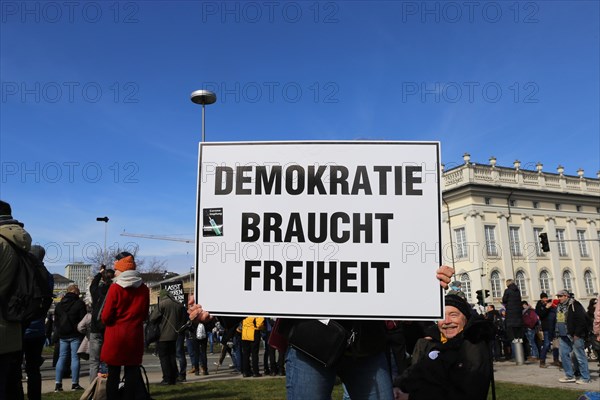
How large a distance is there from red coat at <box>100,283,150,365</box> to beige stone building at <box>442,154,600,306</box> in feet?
140

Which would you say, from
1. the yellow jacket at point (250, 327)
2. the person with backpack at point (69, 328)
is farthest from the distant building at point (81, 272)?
the person with backpack at point (69, 328)

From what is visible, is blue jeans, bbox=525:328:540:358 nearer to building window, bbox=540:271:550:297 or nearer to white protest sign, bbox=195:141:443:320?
Answer: white protest sign, bbox=195:141:443:320

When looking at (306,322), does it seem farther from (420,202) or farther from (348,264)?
(420,202)

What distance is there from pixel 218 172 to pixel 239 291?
683mm

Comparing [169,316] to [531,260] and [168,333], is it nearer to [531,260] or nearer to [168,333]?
[168,333]

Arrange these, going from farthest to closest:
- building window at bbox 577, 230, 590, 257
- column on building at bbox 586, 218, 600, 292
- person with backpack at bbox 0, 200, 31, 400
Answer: column on building at bbox 586, 218, 600, 292, building window at bbox 577, 230, 590, 257, person with backpack at bbox 0, 200, 31, 400

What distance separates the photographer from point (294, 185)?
2902 mm

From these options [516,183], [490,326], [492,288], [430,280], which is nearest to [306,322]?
[430,280]

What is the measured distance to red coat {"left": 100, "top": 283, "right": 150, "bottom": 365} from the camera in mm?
5859

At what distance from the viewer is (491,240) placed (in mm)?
50094

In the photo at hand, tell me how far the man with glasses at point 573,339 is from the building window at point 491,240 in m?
40.6

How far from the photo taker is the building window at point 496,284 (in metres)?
48.9

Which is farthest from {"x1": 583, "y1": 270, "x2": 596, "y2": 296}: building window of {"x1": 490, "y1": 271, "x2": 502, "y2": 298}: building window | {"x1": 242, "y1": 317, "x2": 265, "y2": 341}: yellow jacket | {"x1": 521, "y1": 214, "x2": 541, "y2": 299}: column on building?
{"x1": 242, "y1": 317, "x2": 265, "y2": 341}: yellow jacket

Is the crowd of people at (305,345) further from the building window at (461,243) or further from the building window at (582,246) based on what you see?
the building window at (582,246)
